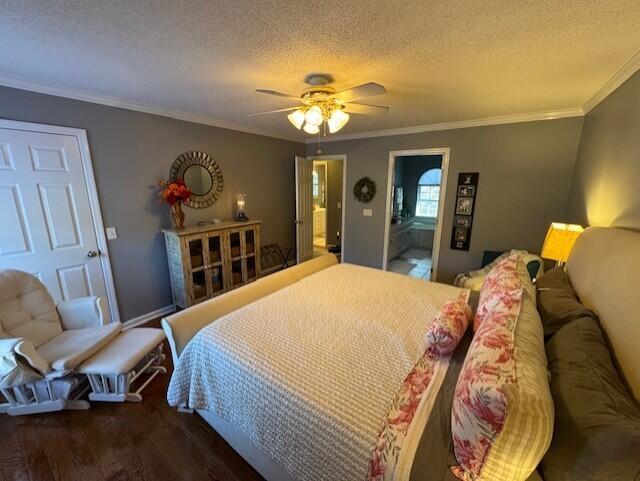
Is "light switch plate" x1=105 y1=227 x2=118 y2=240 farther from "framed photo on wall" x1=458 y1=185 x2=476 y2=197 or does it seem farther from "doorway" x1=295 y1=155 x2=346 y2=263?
"framed photo on wall" x1=458 y1=185 x2=476 y2=197

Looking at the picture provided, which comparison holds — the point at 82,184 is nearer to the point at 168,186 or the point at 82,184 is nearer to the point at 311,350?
the point at 168,186

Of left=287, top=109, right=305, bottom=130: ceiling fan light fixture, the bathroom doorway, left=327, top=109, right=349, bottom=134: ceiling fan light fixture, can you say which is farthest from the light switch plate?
the bathroom doorway

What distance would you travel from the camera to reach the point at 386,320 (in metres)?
1.66

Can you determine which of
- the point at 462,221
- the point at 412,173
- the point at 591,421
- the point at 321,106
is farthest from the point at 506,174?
the point at 412,173

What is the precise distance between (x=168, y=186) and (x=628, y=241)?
368 cm

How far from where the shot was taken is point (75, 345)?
1.82 m

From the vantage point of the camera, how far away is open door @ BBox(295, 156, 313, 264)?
4.32m

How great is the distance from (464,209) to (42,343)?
4529mm

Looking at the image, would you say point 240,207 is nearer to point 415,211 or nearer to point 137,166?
point 137,166

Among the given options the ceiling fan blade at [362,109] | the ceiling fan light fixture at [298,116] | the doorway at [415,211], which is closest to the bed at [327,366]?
the ceiling fan light fixture at [298,116]

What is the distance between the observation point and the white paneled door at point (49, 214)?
2.09 metres

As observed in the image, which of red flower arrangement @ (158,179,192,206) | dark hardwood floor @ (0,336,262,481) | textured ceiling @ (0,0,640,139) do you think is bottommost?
dark hardwood floor @ (0,336,262,481)

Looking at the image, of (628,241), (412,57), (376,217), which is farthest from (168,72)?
(376,217)

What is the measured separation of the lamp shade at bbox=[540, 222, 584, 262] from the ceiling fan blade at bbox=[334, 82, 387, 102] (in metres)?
1.87
